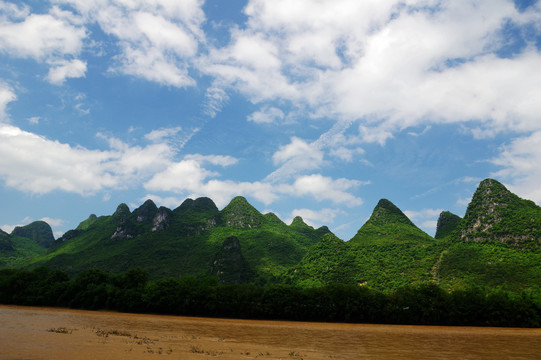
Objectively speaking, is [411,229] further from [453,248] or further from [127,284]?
[127,284]

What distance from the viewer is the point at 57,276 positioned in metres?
65.4

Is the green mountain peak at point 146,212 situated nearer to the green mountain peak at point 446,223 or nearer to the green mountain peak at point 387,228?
the green mountain peak at point 387,228

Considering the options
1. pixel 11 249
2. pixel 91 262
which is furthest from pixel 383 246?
pixel 11 249

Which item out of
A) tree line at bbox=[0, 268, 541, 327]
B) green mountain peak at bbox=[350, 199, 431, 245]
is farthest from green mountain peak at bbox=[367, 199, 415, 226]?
tree line at bbox=[0, 268, 541, 327]

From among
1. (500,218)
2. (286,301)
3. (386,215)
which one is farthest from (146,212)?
(500,218)

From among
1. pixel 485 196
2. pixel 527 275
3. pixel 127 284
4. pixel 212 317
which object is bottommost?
pixel 212 317

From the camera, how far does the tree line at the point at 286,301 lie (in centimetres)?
4806

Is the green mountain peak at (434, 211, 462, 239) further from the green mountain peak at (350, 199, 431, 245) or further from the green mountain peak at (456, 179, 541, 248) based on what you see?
the green mountain peak at (456, 179, 541, 248)

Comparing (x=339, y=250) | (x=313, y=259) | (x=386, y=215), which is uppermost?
(x=386, y=215)

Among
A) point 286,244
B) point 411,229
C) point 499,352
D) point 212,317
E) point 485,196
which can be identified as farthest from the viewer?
point 286,244

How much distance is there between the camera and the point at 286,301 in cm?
5309

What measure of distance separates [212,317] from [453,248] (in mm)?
87426

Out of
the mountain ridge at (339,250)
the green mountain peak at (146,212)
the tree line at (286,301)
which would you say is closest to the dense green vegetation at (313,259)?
the tree line at (286,301)

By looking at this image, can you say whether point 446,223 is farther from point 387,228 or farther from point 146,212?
point 146,212
